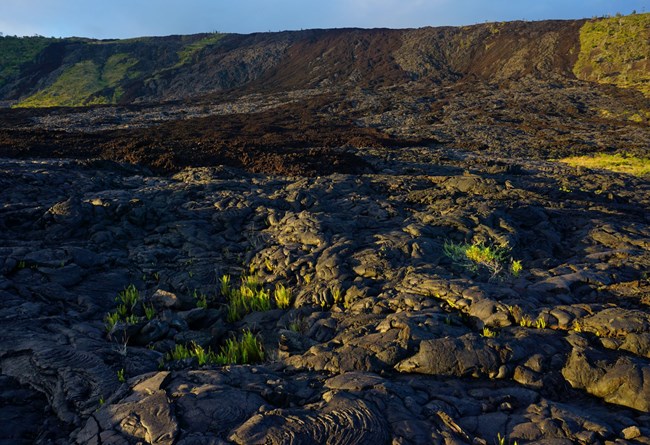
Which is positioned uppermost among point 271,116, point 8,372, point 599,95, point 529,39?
point 529,39

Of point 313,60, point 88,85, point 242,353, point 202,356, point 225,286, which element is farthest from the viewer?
point 313,60

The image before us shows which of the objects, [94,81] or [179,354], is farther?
[94,81]

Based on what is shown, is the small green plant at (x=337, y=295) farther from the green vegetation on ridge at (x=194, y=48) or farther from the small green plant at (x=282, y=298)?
the green vegetation on ridge at (x=194, y=48)

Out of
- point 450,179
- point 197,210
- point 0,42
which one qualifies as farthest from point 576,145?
point 0,42

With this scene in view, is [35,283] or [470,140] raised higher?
[470,140]

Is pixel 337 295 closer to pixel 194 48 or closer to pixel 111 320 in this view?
pixel 111 320

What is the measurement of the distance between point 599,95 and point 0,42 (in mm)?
114496

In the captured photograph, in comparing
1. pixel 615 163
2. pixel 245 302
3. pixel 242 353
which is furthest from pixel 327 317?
pixel 615 163

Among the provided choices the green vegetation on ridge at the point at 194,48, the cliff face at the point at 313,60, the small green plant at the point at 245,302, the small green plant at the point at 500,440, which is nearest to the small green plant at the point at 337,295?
the small green plant at the point at 245,302

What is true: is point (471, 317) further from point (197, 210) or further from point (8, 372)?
point (197, 210)

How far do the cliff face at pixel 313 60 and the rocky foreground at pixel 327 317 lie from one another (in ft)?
178

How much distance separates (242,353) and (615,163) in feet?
81.5

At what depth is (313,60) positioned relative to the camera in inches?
3078

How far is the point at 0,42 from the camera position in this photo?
91312 millimetres
